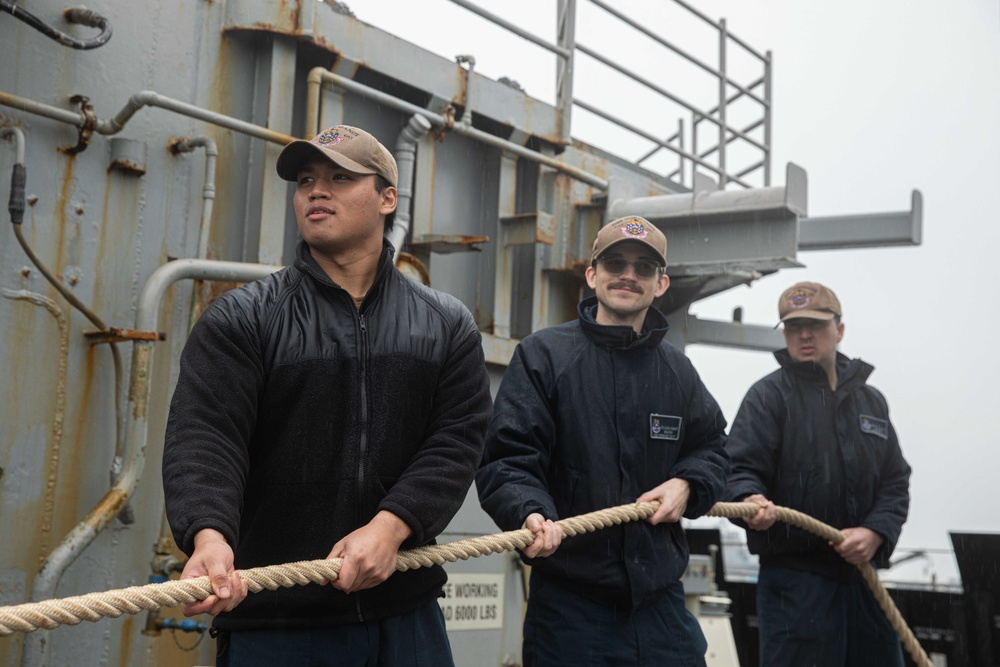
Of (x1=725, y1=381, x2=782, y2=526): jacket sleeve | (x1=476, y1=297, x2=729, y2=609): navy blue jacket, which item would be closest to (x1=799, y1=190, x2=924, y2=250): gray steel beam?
(x1=725, y1=381, x2=782, y2=526): jacket sleeve

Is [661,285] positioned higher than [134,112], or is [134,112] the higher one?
[134,112]

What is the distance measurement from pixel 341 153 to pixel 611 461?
161 cm

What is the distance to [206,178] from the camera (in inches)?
203

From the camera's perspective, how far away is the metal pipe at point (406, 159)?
577cm

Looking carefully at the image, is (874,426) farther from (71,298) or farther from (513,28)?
(71,298)

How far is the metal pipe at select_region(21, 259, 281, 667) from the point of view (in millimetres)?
4324

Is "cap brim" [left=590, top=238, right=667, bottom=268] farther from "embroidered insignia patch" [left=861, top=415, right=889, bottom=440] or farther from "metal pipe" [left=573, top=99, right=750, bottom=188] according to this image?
"metal pipe" [left=573, top=99, right=750, bottom=188]

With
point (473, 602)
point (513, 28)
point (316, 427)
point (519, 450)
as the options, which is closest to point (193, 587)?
point (316, 427)

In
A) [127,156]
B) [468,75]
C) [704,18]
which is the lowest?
[127,156]

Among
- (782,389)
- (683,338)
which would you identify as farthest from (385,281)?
(683,338)

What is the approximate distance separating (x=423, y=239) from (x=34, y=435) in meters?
2.27

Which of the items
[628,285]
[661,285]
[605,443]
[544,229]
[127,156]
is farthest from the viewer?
[544,229]

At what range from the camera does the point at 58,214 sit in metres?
4.79

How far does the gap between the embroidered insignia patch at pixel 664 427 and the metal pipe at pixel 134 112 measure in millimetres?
2365
